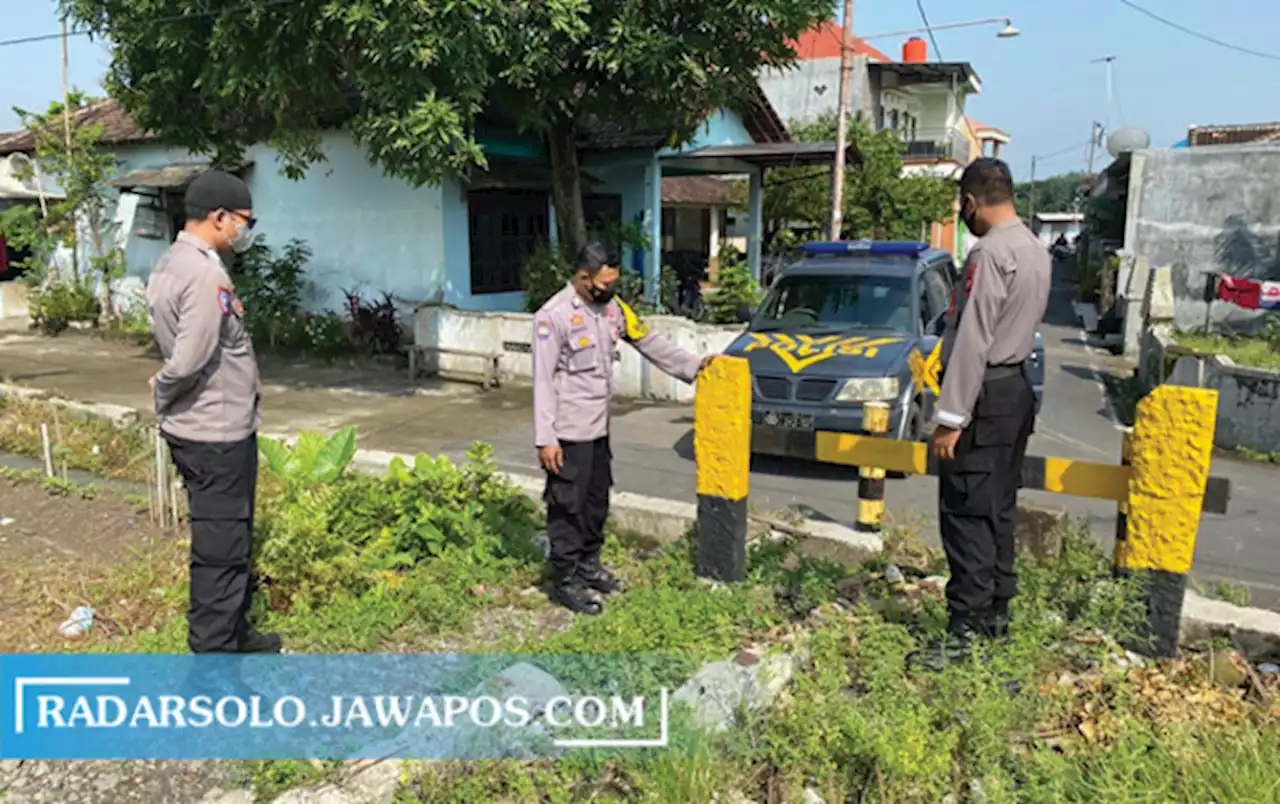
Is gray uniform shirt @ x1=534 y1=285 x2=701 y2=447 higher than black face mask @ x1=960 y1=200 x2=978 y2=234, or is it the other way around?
black face mask @ x1=960 y1=200 x2=978 y2=234

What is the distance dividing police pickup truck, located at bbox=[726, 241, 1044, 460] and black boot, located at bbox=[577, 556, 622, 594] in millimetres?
2232

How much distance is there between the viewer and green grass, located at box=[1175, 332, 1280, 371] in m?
9.20

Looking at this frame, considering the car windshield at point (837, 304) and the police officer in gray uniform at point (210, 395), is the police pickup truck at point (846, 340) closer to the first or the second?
the car windshield at point (837, 304)

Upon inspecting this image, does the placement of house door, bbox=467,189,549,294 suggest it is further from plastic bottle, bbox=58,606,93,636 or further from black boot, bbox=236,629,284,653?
black boot, bbox=236,629,284,653

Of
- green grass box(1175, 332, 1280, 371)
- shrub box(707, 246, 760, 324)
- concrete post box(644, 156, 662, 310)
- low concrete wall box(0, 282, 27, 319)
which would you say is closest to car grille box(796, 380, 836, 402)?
green grass box(1175, 332, 1280, 371)

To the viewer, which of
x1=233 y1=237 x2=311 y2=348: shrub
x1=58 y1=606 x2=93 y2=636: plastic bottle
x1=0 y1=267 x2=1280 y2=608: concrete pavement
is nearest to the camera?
x1=58 y1=606 x2=93 y2=636: plastic bottle

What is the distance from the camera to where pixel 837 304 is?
8.37 m

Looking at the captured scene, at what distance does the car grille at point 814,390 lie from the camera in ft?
24.1

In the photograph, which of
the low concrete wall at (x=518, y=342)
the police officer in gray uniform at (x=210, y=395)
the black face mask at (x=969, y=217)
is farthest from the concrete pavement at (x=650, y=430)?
the police officer in gray uniform at (x=210, y=395)

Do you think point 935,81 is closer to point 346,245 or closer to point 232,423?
point 346,245

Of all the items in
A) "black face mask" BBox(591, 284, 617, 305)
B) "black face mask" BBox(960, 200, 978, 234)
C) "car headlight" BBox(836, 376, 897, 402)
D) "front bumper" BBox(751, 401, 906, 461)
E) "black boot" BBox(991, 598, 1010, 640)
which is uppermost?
"black face mask" BBox(960, 200, 978, 234)

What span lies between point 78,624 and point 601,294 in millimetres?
2767

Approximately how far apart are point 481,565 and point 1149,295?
11.6 m

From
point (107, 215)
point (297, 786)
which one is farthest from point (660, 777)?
point (107, 215)
